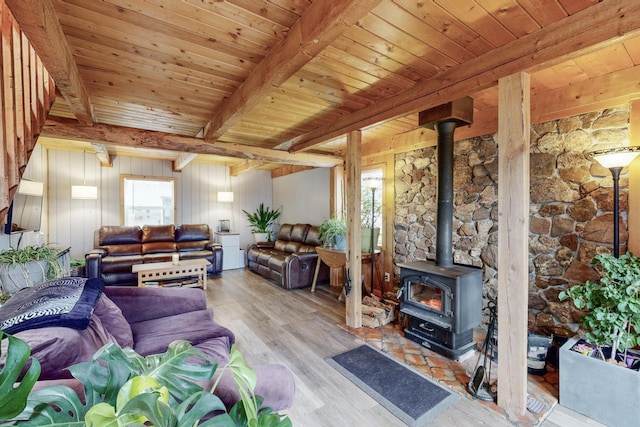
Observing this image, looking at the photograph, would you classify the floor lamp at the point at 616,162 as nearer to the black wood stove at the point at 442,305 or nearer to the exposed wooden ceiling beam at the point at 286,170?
the black wood stove at the point at 442,305

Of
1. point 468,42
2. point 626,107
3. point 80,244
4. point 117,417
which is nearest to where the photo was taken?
point 117,417

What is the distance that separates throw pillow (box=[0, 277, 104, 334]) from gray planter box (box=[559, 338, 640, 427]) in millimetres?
2933

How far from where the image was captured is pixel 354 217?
306cm

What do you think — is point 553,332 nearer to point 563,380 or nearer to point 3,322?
point 563,380

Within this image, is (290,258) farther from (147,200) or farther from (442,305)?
(147,200)

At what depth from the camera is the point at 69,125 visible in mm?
2957

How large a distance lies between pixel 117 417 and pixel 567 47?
247cm

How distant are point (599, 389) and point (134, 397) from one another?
2.61m

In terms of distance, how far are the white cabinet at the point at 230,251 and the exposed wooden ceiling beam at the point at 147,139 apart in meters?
2.56

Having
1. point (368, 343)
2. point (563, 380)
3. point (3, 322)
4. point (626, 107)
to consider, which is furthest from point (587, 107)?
point (3, 322)

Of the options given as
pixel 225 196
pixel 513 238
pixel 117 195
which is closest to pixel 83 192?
→ pixel 117 195

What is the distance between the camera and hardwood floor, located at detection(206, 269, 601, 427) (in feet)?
5.92

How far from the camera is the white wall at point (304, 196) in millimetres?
5430

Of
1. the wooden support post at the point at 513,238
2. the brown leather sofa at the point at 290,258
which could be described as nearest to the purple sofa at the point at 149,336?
the wooden support post at the point at 513,238
